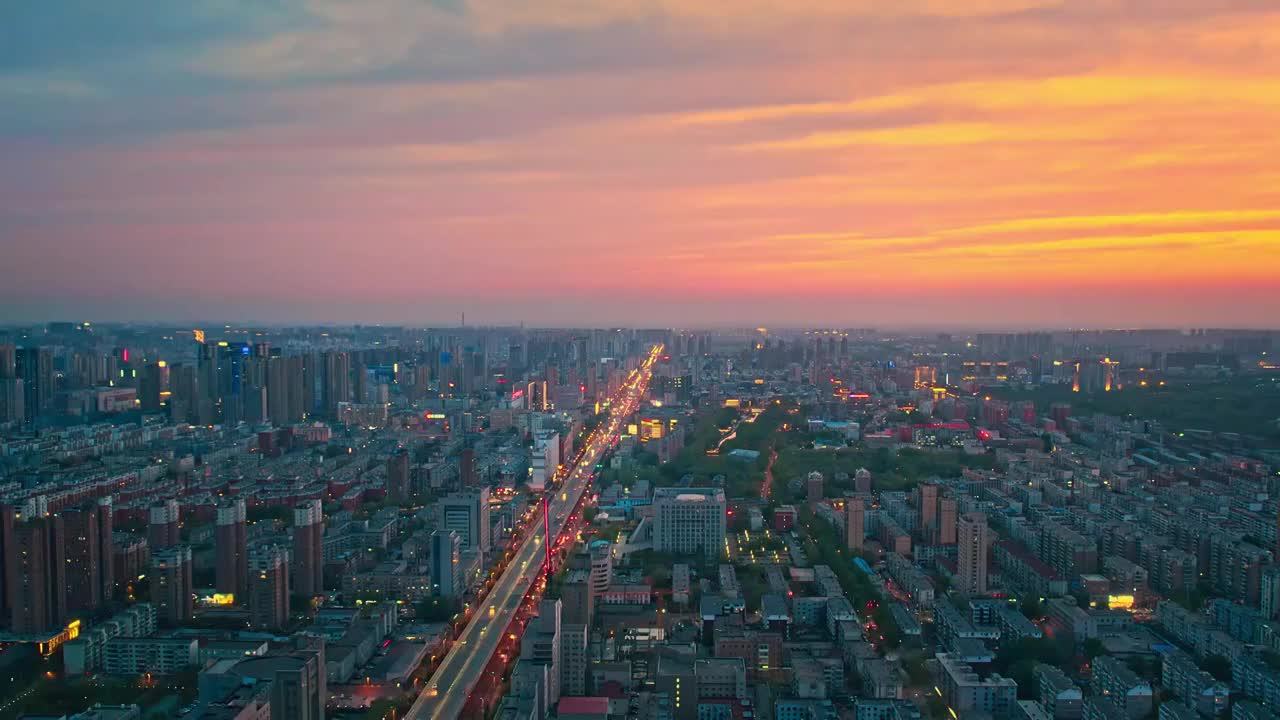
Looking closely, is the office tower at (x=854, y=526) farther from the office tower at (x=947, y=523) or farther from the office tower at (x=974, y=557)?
the office tower at (x=974, y=557)

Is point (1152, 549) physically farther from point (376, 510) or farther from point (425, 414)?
point (425, 414)

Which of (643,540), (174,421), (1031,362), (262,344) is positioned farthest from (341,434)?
(1031,362)

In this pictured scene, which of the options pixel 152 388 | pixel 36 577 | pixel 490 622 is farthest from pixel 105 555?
pixel 152 388

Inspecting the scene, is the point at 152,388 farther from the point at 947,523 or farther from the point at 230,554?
the point at 947,523

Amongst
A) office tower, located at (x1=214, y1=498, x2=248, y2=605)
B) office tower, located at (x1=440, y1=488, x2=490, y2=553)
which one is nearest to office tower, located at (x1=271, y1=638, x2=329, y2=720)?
office tower, located at (x1=214, y1=498, x2=248, y2=605)

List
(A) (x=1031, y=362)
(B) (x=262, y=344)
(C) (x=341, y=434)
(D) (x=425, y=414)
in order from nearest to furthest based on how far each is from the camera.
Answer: (C) (x=341, y=434)
(D) (x=425, y=414)
(B) (x=262, y=344)
(A) (x=1031, y=362)

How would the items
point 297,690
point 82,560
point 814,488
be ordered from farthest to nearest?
point 814,488
point 82,560
point 297,690
